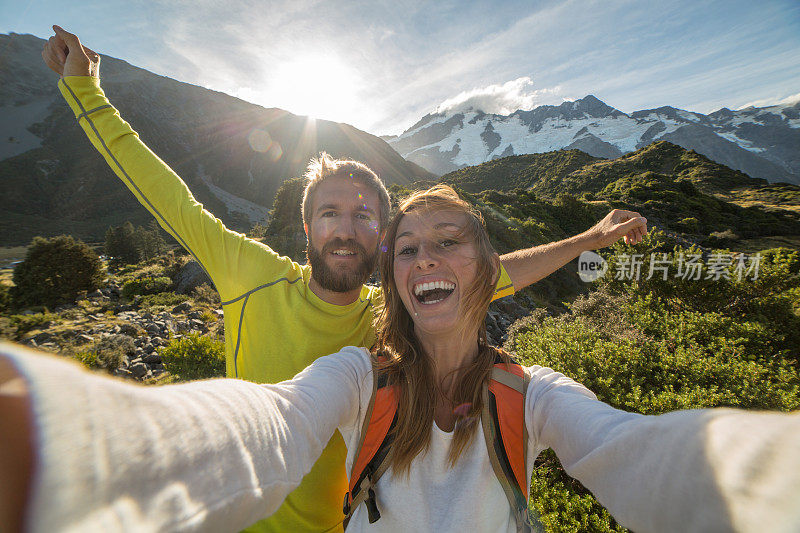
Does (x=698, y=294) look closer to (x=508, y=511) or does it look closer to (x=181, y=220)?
(x=508, y=511)

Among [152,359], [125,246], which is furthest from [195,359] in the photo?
[125,246]

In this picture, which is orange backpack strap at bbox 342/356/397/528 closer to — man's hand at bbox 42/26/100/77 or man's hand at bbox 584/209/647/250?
man's hand at bbox 584/209/647/250

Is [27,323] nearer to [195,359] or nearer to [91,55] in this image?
[195,359]

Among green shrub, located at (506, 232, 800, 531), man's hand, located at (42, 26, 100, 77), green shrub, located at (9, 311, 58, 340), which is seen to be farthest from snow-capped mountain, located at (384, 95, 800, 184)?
man's hand, located at (42, 26, 100, 77)

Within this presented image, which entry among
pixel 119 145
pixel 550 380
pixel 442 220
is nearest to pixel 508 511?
pixel 550 380

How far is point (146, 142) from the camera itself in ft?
236

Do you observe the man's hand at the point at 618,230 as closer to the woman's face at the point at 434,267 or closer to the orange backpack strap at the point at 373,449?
the woman's face at the point at 434,267

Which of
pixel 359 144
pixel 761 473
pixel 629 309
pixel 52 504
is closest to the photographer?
pixel 52 504

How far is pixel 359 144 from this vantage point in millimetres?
96812

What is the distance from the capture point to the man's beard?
2.11m

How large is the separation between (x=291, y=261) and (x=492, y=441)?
1.79 meters

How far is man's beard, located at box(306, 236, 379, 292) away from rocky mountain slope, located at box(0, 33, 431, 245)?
63.5 meters

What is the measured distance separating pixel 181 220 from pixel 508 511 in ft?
9.30

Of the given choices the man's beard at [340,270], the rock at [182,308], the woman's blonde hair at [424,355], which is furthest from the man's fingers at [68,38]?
the rock at [182,308]
